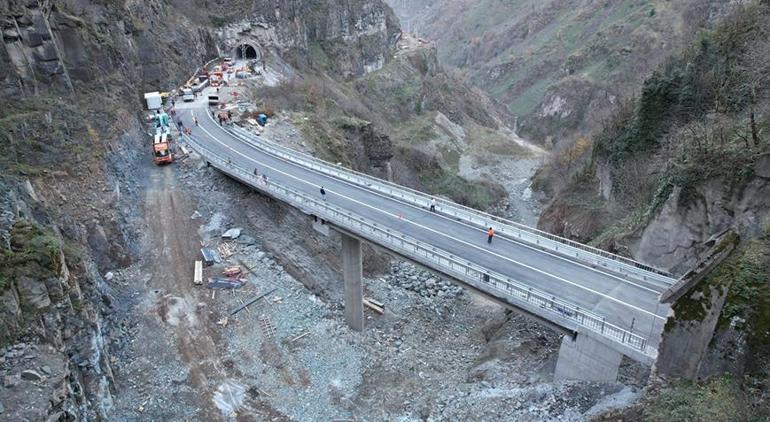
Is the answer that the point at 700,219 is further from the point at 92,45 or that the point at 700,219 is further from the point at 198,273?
the point at 92,45

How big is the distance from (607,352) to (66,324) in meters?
24.1

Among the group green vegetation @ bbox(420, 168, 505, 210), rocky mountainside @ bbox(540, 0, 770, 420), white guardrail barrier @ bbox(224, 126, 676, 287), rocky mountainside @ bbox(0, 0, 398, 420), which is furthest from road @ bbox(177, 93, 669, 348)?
green vegetation @ bbox(420, 168, 505, 210)

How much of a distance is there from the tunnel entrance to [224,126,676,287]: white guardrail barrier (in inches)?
1634

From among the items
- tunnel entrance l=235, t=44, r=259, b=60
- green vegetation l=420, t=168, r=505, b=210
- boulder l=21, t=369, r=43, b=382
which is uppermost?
tunnel entrance l=235, t=44, r=259, b=60

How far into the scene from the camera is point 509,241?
91.2ft

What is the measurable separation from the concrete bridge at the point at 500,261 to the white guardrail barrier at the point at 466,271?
0.16 feet

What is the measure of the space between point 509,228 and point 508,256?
3.09m

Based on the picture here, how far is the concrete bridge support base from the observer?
1998 centimetres

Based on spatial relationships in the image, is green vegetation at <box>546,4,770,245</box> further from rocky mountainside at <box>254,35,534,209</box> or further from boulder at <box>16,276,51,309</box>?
boulder at <box>16,276,51,309</box>

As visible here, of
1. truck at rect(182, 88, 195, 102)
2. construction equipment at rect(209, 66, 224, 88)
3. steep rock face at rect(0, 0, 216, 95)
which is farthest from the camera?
construction equipment at rect(209, 66, 224, 88)

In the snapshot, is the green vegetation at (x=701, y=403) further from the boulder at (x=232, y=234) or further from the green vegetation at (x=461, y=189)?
the green vegetation at (x=461, y=189)

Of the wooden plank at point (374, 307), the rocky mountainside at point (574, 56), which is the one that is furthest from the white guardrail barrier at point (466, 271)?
the rocky mountainside at point (574, 56)

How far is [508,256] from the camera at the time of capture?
2620 centimetres

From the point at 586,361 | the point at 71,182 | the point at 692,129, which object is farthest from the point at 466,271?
the point at 71,182
